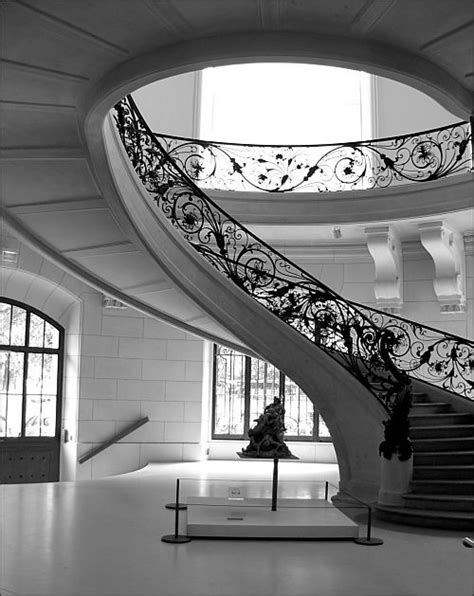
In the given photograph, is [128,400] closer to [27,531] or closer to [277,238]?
[277,238]

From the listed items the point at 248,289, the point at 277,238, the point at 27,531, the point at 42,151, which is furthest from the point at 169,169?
the point at 27,531

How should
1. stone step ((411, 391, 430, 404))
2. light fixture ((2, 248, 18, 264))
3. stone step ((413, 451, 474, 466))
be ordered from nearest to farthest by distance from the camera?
stone step ((413, 451, 474, 466)), stone step ((411, 391, 430, 404)), light fixture ((2, 248, 18, 264))

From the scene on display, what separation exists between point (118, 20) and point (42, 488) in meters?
5.97

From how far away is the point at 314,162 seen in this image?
11672 millimetres

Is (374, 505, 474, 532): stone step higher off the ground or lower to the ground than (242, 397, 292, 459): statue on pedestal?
lower

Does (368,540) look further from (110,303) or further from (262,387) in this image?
(110,303)

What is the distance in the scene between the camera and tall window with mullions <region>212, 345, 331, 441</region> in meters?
12.5

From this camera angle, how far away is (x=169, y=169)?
28.2 feet

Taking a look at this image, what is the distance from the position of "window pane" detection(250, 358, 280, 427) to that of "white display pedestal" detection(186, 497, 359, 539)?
582 centimetres

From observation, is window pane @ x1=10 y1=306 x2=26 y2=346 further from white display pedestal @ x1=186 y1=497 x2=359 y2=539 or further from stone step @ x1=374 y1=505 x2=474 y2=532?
stone step @ x1=374 y1=505 x2=474 y2=532

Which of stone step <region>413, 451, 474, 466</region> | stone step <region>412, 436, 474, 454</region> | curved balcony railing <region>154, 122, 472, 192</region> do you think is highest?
curved balcony railing <region>154, 122, 472, 192</region>

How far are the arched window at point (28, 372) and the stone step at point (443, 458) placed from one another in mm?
6615

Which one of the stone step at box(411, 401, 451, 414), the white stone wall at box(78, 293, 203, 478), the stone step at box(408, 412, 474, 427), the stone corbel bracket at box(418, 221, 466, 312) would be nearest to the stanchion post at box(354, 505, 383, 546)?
the stone step at box(408, 412, 474, 427)

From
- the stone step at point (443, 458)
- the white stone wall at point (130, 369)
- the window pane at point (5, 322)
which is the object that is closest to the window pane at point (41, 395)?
the white stone wall at point (130, 369)
